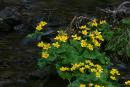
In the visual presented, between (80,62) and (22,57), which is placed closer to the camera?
(80,62)

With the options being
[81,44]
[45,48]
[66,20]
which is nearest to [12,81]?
[45,48]

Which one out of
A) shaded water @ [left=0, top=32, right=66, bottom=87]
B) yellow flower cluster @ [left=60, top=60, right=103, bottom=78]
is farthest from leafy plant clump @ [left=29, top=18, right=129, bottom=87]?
shaded water @ [left=0, top=32, right=66, bottom=87]

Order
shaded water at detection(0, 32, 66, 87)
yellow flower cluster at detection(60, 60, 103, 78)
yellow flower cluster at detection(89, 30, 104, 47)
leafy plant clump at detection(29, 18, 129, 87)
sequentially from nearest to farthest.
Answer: leafy plant clump at detection(29, 18, 129, 87)
yellow flower cluster at detection(60, 60, 103, 78)
yellow flower cluster at detection(89, 30, 104, 47)
shaded water at detection(0, 32, 66, 87)

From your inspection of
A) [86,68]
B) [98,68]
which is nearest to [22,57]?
[86,68]

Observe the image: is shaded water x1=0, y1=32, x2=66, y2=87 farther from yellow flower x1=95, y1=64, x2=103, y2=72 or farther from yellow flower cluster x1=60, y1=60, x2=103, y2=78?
yellow flower x1=95, y1=64, x2=103, y2=72

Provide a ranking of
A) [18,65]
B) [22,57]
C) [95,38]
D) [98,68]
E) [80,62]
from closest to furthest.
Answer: [98,68]
[80,62]
[95,38]
[18,65]
[22,57]

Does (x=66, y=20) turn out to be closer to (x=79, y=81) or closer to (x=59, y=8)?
(x=59, y=8)

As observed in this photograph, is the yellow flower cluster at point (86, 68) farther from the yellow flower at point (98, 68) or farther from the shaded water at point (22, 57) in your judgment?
the shaded water at point (22, 57)

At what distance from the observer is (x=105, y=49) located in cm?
743

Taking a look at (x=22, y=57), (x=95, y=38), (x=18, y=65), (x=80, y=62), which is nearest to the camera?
(x=80, y=62)

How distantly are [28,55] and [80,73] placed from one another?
2.36 m

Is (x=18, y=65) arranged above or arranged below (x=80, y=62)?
below

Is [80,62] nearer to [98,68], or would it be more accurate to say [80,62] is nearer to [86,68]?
[86,68]

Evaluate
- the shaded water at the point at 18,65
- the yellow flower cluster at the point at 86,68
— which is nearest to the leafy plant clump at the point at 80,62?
the yellow flower cluster at the point at 86,68
